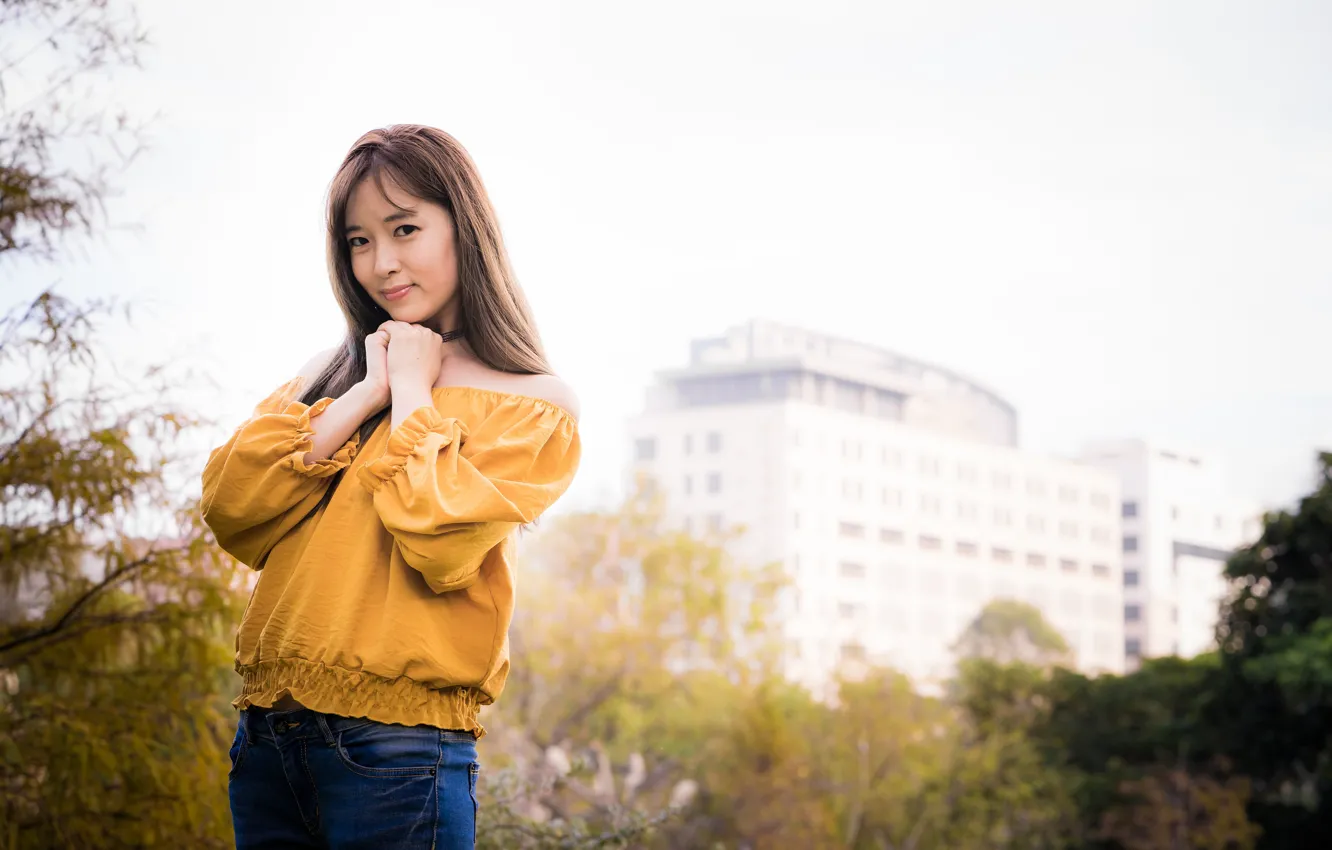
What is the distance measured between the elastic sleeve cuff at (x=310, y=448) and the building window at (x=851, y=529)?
196ft

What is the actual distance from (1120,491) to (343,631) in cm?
7492

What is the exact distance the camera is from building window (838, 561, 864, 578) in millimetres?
61219

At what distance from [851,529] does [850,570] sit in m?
1.71

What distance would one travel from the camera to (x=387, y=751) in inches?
60.7

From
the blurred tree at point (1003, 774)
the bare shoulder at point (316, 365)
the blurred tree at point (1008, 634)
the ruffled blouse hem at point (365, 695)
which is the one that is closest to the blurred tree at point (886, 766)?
the blurred tree at point (1003, 774)

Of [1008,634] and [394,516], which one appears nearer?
[394,516]

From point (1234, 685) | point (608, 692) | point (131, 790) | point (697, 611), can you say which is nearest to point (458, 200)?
point (131, 790)

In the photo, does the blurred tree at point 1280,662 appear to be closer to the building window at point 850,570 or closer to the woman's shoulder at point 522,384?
the woman's shoulder at point 522,384

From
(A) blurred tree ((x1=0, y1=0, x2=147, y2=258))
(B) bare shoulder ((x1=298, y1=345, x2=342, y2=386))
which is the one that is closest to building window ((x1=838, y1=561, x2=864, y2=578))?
(A) blurred tree ((x1=0, y1=0, x2=147, y2=258))

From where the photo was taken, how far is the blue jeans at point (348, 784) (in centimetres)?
153

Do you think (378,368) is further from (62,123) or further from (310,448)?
(62,123)

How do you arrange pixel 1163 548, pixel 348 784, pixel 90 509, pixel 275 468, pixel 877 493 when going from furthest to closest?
1. pixel 1163 548
2. pixel 877 493
3. pixel 90 509
4. pixel 275 468
5. pixel 348 784

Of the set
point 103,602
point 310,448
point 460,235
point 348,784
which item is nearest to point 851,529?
point 103,602

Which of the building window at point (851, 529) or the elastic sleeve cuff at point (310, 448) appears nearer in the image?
the elastic sleeve cuff at point (310, 448)
